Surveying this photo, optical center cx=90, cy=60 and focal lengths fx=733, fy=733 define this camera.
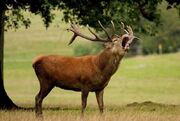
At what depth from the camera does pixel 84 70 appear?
1777 centimetres

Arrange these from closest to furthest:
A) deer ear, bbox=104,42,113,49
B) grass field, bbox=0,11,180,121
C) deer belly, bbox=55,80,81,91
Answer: deer ear, bbox=104,42,113,49 → deer belly, bbox=55,80,81,91 → grass field, bbox=0,11,180,121

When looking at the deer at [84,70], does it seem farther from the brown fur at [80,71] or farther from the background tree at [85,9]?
the background tree at [85,9]

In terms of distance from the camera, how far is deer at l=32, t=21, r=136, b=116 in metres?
17.4

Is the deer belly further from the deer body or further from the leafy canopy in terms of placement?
the leafy canopy

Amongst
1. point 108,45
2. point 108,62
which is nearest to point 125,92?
point 108,62

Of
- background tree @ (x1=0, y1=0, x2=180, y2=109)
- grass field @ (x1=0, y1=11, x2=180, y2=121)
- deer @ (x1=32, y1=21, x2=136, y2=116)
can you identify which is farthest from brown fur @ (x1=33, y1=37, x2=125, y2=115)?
background tree @ (x1=0, y1=0, x2=180, y2=109)

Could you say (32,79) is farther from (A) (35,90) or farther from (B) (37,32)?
(B) (37,32)

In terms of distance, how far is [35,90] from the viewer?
145 feet

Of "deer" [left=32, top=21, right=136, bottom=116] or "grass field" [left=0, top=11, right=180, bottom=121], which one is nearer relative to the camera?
"deer" [left=32, top=21, right=136, bottom=116]

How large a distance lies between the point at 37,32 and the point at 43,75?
92799 millimetres

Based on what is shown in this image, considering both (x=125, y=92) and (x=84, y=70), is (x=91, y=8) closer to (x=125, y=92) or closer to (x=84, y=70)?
(x=84, y=70)

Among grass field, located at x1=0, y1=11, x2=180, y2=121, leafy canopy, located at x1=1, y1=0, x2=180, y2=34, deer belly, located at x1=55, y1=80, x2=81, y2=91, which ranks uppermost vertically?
leafy canopy, located at x1=1, y1=0, x2=180, y2=34

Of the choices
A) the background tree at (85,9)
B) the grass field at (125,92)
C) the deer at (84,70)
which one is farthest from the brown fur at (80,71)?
the background tree at (85,9)

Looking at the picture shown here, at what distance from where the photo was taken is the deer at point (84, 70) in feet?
57.1
